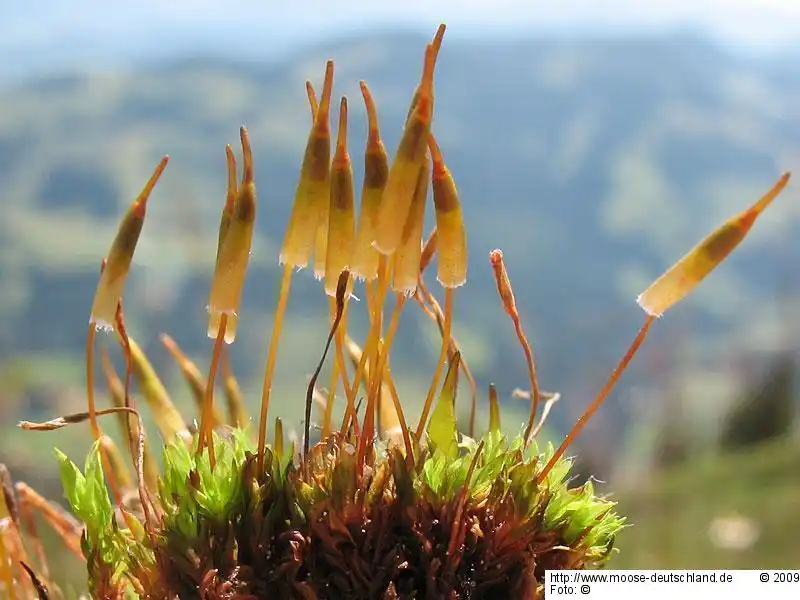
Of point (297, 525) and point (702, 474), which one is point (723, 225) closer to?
point (297, 525)

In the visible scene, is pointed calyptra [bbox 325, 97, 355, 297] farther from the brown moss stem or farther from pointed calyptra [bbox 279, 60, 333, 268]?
the brown moss stem

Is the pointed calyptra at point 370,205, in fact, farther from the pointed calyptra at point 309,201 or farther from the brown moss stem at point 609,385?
the brown moss stem at point 609,385

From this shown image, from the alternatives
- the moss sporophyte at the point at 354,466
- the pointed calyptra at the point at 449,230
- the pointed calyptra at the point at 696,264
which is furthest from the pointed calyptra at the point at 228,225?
the pointed calyptra at the point at 696,264

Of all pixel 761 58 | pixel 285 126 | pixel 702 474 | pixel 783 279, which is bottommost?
pixel 702 474

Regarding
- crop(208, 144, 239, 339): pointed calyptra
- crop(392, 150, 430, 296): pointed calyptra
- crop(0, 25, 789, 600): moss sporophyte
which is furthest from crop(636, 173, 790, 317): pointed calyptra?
crop(208, 144, 239, 339): pointed calyptra

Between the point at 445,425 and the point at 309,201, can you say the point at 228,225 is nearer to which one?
the point at 309,201

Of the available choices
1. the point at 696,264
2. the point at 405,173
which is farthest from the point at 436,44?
the point at 696,264

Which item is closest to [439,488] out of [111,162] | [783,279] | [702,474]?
[783,279]
